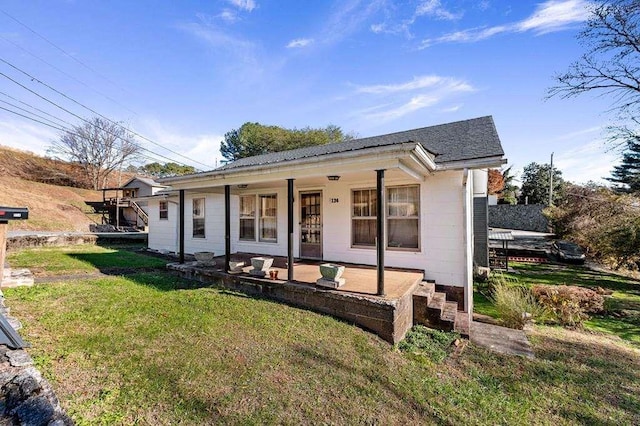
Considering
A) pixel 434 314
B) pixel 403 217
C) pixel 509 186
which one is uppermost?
pixel 509 186

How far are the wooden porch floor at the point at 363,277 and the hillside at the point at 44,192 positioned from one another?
69.0 ft

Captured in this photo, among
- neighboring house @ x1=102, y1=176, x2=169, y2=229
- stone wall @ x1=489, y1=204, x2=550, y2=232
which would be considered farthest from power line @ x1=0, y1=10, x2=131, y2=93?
stone wall @ x1=489, y1=204, x2=550, y2=232

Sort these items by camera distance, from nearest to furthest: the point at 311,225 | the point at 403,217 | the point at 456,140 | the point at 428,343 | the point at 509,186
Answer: the point at 428,343 → the point at 403,217 → the point at 456,140 → the point at 311,225 → the point at 509,186

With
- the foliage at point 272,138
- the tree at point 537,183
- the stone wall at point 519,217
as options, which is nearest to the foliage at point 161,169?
the foliage at point 272,138

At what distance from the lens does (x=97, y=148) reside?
31.1m

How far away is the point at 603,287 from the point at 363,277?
10196 millimetres

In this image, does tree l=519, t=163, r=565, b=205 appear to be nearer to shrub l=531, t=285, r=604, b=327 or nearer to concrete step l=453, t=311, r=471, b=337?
shrub l=531, t=285, r=604, b=327

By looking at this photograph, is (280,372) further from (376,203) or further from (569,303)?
(569,303)

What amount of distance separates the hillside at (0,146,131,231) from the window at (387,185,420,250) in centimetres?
2362

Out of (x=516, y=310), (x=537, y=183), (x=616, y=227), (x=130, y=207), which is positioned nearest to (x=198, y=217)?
(x=516, y=310)

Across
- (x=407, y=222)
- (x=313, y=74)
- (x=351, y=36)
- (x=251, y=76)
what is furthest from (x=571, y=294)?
(x=251, y=76)

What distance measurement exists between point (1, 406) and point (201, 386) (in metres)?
1.45

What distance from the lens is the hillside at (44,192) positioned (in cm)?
2001

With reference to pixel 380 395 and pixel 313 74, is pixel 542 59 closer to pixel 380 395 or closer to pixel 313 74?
pixel 313 74
